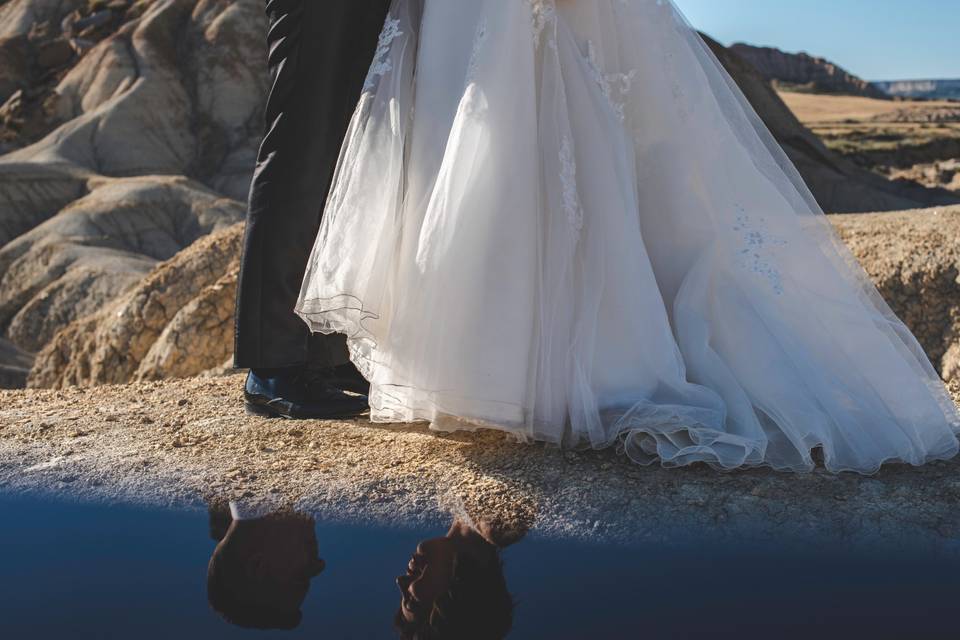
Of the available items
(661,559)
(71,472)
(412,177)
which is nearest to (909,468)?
(661,559)

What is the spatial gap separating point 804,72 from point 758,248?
64.0 m

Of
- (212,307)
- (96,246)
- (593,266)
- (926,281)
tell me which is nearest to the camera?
(593,266)

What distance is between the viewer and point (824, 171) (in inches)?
531

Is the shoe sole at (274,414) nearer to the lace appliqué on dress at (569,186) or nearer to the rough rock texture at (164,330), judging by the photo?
the lace appliqué on dress at (569,186)

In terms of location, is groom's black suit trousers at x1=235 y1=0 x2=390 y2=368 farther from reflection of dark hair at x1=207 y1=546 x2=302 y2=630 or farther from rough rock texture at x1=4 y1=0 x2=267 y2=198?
rough rock texture at x1=4 y1=0 x2=267 y2=198

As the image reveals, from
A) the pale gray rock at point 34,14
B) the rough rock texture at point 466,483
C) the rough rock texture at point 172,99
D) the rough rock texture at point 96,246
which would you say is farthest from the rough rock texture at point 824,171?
the pale gray rock at point 34,14

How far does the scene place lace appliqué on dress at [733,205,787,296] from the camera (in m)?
2.19

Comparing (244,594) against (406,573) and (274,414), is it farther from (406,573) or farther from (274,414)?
(274,414)

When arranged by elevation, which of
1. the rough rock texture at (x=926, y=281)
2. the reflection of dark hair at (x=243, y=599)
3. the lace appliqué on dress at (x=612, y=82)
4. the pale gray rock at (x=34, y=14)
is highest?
the pale gray rock at (x=34, y=14)

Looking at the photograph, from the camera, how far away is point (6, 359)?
9.27m

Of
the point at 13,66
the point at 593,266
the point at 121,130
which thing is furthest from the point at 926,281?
the point at 13,66

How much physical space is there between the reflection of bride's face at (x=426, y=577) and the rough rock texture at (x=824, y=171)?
1198cm

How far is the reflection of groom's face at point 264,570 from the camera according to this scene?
141 cm

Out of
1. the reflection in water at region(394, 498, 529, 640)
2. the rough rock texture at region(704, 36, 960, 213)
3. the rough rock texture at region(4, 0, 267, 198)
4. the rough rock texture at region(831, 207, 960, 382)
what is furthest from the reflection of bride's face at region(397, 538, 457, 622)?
the rough rock texture at region(4, 0, 267, 198)
